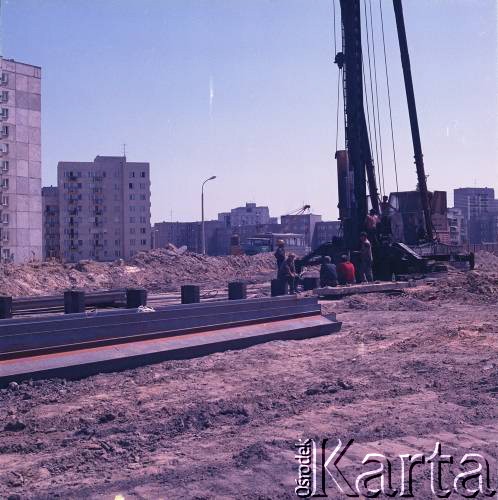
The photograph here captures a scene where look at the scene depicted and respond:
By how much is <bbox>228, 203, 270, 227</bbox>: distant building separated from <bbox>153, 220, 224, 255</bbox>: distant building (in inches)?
508

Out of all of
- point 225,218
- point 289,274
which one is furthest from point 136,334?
point 225,218

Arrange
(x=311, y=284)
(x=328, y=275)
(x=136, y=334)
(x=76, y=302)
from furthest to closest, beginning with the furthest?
(x=328, y=275), (x=311, y=284), (x=76, y=302), (x=136, y=334)

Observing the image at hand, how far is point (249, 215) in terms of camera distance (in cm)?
14338

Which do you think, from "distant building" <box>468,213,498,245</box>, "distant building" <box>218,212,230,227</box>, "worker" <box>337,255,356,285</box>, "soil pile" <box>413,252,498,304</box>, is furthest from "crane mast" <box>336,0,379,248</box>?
"distant building" <box>218,212,230,227</box>

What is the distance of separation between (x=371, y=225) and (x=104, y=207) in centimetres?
7253

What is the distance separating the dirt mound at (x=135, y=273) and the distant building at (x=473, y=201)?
59923 millimetres

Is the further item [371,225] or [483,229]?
[483,229]

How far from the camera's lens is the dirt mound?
2707 cm

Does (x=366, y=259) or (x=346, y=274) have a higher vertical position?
(x=366, y=259)

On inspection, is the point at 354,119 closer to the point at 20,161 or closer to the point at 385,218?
the point at 385,218

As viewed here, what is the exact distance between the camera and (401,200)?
29.5 m

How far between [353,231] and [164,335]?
15693 millimetres

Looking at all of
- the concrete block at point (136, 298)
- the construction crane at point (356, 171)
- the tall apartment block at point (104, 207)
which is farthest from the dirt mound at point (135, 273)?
the tall apartment block at point (104, 207)

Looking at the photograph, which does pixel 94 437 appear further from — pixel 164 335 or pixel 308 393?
pixel 164 335
